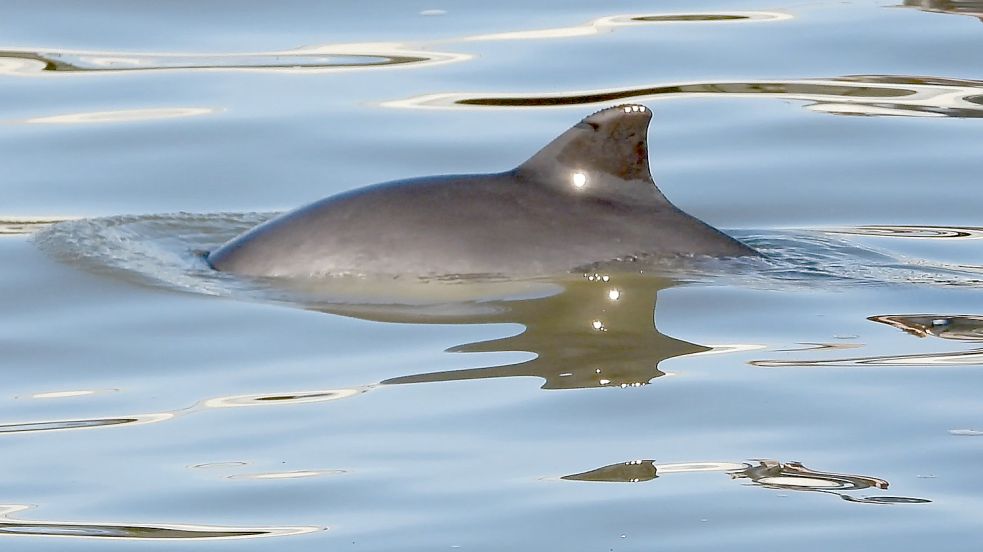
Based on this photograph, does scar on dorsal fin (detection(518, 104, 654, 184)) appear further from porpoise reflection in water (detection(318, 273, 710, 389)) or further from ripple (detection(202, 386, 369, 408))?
ripple (detection(202, 386, 369, 408))

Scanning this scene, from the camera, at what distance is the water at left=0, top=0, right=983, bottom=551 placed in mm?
4965

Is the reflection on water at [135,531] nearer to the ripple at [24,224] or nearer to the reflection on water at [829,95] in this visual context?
the ripple at [24,224]

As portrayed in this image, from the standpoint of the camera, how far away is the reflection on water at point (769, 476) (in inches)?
197

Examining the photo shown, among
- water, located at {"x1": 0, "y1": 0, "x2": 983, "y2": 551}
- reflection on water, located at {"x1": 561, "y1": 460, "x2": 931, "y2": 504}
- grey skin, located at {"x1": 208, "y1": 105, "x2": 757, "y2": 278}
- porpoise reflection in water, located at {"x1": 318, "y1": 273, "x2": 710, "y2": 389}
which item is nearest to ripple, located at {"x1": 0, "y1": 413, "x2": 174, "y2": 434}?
water, located at {"x1": 0, "y1": 0, "x2": 983, "y2": 551}

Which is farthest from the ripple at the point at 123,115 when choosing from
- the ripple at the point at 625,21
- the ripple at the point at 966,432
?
the ripple at the point at 966,432

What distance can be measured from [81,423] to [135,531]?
1.05 metres

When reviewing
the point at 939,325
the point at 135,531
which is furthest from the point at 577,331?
the point at 135,531

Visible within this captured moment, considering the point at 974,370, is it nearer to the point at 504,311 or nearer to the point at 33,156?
the point at 504,311

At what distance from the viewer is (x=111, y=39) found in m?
13.8

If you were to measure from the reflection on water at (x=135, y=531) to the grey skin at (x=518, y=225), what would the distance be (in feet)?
8.69

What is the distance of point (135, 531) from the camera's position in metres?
4.84

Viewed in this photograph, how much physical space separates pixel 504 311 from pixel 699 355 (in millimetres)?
906

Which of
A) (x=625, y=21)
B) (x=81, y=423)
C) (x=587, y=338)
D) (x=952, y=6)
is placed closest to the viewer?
(x=81, y=423)

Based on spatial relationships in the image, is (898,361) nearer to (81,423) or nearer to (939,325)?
(939,325)
